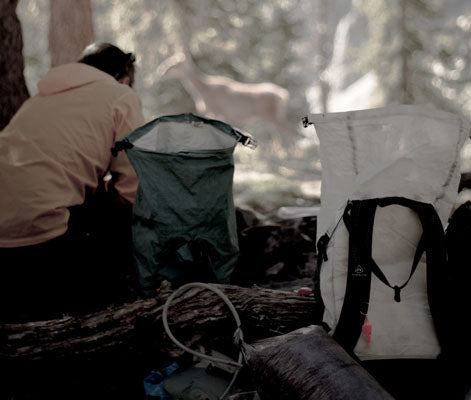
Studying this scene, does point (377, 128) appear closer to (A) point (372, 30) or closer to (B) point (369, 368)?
(B) point (369, 368)

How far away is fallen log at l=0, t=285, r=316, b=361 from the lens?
8.11 ft

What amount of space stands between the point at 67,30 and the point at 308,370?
16.3ft

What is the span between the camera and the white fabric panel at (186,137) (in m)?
3.10

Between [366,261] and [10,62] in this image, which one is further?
[10,62]

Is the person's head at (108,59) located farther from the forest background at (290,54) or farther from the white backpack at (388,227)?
the forest background at (290,54)

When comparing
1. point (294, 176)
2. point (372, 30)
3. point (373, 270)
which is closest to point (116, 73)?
point (373, 270)

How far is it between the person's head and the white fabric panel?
0.89 metres

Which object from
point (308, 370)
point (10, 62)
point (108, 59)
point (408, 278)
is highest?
point (10, 62)

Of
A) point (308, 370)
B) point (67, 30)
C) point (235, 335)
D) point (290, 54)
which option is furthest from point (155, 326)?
point (290, 54)

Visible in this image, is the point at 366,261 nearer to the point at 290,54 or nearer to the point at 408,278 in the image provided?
the point at 408,278

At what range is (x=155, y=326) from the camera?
8.38 ft

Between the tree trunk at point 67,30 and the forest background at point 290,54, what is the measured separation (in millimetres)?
939

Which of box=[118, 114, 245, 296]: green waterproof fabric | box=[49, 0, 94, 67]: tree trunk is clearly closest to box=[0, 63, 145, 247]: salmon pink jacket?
box=[118, 114, 245, 296]: green waterproof fabric

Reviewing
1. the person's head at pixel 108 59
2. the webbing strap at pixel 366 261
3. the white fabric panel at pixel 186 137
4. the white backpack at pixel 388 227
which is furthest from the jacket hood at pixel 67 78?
the webbing strap at pixel 366 261
